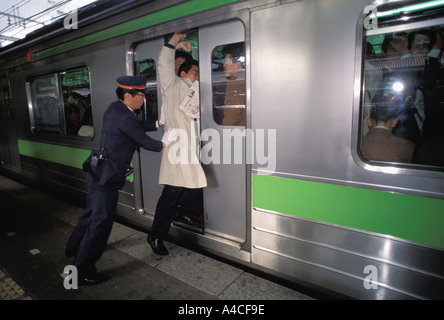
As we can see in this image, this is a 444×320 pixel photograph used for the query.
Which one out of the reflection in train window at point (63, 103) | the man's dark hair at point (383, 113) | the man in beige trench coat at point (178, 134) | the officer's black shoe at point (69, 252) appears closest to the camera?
the man's dark hair at point (383, 113)

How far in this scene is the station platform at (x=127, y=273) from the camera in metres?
2.38

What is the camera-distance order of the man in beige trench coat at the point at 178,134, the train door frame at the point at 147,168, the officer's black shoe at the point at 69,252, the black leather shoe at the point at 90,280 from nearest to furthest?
the black leather shoe at the point at 90,280 < the man in beige trench coat at the point at 178,134 < the officer's black shoe at the point at 69,252 < the train door frame at the point at 147,168

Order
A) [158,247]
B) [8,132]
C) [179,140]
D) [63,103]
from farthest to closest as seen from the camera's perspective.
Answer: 1. [8,132]
2. [63,103]
3. [158,247]
4. [179,140]

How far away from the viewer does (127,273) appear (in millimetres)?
2709

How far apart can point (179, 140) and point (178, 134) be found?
59 mm

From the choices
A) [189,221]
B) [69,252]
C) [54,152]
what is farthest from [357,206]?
[54,152]

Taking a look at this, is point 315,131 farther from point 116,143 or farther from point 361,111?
point 116,143

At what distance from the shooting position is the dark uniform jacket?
2475mm

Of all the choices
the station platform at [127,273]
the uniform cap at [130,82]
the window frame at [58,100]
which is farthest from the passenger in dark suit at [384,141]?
the window frame at [58,100]

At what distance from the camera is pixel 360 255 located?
1997 mm

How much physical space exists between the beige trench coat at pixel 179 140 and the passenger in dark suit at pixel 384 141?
1444 mm

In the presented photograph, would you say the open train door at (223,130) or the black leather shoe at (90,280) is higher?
the open train door at (223,130)

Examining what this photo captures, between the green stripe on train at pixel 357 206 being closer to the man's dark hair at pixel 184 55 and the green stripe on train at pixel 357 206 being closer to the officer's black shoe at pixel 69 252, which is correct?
the man's dark hair at pixel 184 55

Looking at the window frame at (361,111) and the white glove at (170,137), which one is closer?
the window frame at (361,111)
